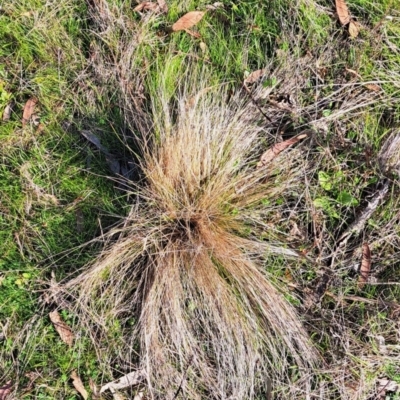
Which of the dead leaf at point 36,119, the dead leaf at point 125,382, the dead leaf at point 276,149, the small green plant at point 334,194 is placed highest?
the dead leaf at point 36,119

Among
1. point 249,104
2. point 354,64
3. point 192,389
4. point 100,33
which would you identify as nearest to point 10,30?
point 100,33

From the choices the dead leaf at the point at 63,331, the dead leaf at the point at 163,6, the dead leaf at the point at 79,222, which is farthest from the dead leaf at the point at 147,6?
the dead leaf at the point at 63,331

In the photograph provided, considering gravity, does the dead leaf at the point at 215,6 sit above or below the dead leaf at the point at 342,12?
above

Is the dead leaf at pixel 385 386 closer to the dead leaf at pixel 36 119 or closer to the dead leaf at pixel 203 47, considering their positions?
the dead leaf at pixel 203 47

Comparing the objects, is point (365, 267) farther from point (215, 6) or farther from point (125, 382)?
point (215, 6)

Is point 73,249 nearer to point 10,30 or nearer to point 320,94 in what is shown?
point 10,30

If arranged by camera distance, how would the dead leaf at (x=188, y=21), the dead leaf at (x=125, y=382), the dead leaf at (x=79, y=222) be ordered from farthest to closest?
the dead leaf at (x=188, y=21) → the dead leaf at (x=79, y=222) → the dead leaf at (x=125, y=382)

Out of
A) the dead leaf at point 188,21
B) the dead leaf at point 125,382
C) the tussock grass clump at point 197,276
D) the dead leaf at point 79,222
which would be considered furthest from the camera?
the dead leaf at point 188,21
